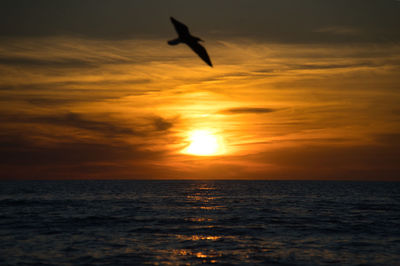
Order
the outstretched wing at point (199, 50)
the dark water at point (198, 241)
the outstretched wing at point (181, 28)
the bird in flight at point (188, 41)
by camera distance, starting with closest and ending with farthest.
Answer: the outstretched wing at point (181, 28)
the bird in flight at point (188, 41)
the outstretched wing at point (199, 50)
the dark water at point (198, 241)

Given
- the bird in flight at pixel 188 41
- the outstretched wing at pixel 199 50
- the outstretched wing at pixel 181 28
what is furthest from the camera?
the outstretched wing at pixel 199 50

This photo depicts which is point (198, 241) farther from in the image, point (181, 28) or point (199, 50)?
point (181, 28)

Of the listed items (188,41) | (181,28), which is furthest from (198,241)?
(181,28)

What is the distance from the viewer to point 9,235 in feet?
83.7

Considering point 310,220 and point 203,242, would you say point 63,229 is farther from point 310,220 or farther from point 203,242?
point 310,220

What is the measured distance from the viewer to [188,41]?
765 cm

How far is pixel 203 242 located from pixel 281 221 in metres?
12.3

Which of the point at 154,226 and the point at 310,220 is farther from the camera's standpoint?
the point at 310,220

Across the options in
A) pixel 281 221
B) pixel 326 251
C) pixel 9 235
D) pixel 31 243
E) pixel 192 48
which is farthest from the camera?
pixel 281 221

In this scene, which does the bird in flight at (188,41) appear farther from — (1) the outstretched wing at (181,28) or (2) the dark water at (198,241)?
(2) the dark water at (198,241)

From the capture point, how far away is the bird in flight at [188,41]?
286 inches

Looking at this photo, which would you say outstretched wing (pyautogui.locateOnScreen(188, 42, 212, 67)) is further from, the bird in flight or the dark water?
the dark water

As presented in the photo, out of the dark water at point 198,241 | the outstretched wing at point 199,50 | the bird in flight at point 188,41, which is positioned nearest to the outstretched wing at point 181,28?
the bird in flight at point 188,41

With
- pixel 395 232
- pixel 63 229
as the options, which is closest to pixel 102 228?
pixel 63 229
